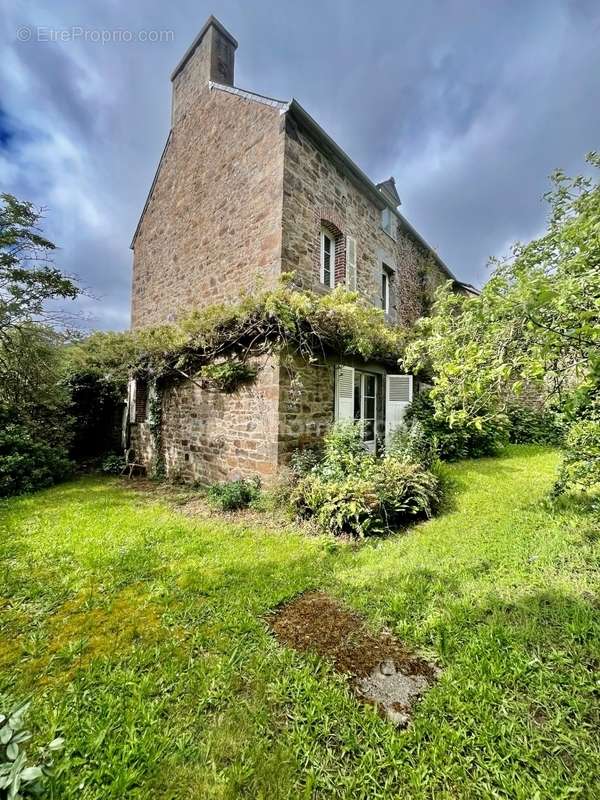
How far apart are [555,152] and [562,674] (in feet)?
18.0

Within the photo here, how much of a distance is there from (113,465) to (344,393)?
6295 mm

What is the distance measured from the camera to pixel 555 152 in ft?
13.5

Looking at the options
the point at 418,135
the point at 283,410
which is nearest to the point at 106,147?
the point at 418,135

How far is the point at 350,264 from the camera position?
8102mm

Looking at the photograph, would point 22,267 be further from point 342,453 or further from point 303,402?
point 342,453

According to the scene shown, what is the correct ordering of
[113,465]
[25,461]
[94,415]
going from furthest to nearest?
[94,415] → [113,465] → [25,461]

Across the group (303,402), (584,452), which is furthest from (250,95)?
(584,452)

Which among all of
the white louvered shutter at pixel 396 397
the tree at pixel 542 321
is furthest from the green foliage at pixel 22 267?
the tree at pixel 542 321

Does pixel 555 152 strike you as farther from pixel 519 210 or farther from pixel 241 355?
pixel 241 355

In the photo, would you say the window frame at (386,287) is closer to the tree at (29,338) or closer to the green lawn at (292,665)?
the green lawn at (292,665)

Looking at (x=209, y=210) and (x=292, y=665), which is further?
(x=209, y=210)

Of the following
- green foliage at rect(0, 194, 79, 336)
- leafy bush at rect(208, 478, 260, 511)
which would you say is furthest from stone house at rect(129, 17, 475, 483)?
green foliage at rect(0, 194, 79, 336)

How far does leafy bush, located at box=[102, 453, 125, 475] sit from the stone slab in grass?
718 centimetres

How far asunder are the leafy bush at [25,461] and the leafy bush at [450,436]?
7936mm
